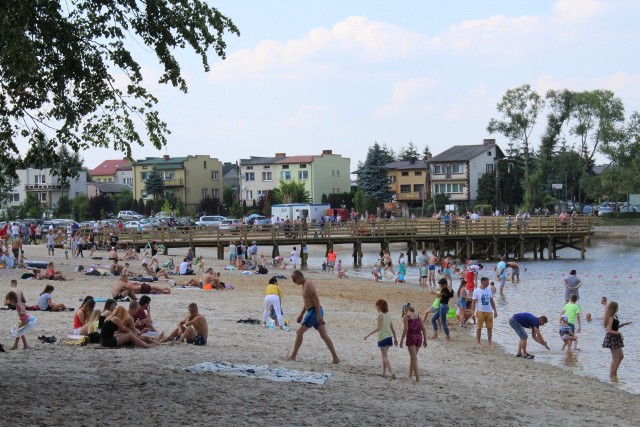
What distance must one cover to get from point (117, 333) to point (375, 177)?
84.3 meters

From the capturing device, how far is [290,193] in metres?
94.1

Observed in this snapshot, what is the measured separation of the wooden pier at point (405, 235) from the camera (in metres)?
50.6

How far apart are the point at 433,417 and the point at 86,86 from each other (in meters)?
6.30

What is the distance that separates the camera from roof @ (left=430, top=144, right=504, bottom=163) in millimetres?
95375

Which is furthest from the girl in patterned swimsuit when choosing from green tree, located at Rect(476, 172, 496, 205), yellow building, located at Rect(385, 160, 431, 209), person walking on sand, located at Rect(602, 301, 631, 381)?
yellow building, located at Rect(385, 160, 431, 209)

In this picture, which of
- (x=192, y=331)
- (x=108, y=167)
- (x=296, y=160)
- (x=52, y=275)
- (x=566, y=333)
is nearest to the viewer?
(x=192, y=331)

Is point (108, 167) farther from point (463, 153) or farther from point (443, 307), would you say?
point (443, 307)

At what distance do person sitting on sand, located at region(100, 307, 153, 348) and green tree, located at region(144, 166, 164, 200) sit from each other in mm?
90351

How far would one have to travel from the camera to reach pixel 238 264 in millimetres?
41156

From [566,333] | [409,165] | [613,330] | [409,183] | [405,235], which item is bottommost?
[566,333]

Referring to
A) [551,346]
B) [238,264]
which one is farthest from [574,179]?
[551,346]

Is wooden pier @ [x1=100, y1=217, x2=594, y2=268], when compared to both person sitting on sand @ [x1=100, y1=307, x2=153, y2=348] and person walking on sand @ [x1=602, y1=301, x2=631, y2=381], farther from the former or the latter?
person sitting on sand @ [x1=100, y1=307, x2=153, y2=348]

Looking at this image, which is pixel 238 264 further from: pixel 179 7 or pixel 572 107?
pixel 572 107

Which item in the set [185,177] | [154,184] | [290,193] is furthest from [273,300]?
[185,177]
